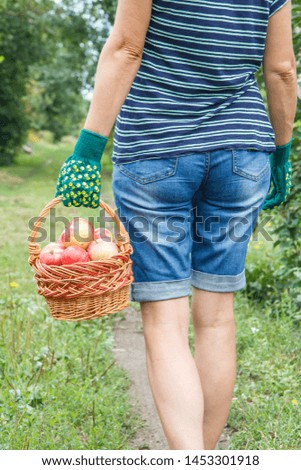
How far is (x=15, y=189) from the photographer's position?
45.8 feet

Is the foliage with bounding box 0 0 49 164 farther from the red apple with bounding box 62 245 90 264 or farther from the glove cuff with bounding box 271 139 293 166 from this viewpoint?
the red apple with bounding box 62 245 90 264

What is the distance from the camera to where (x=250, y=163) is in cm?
201

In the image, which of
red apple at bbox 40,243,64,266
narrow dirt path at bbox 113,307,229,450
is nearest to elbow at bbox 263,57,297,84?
red apple at bbox 40,243,64,266

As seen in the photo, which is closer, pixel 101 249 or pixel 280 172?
pixel 101 249

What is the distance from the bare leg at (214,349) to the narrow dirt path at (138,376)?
1.73ft

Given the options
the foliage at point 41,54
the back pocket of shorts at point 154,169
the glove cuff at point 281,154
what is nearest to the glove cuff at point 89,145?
the back pocket of shorts at point 154,169

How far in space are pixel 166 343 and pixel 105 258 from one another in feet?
1.00

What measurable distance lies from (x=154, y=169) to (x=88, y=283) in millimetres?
375

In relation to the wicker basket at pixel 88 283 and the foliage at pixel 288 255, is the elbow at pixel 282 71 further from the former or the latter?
the foliage at pixel 288 255

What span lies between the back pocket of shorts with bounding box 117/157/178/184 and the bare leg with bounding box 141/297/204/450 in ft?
1.19

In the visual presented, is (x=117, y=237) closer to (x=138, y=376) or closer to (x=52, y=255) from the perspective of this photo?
(x=52, y=255)

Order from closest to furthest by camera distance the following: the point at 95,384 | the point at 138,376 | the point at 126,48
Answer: the point at 126,48
the point at 95,384
the point at 138,376

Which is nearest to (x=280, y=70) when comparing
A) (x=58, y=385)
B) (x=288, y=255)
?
(x=58, y=385)
